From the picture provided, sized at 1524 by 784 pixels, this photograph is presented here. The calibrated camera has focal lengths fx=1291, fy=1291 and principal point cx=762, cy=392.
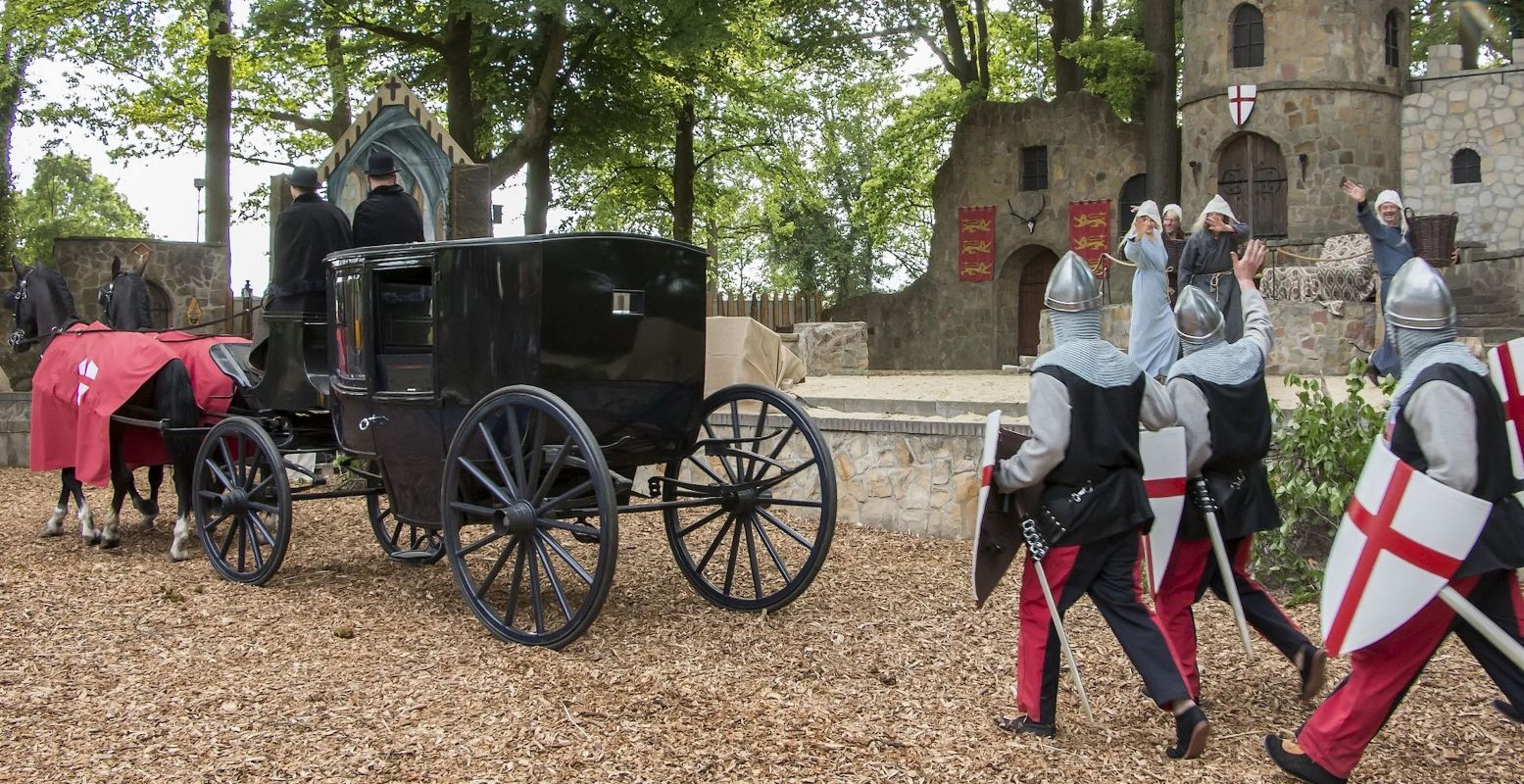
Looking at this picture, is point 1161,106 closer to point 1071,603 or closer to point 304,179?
point 304,179

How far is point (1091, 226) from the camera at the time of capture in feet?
84.4

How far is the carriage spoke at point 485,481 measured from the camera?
5.19m

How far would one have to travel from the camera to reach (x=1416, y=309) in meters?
3.69

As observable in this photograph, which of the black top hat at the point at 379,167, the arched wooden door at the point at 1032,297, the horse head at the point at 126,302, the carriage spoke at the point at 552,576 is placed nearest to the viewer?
the carriage spoke at the point at 552,576

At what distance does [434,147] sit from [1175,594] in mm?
8923

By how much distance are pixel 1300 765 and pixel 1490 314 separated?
18666mm

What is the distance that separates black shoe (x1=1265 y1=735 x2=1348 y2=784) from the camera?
360 centimetres

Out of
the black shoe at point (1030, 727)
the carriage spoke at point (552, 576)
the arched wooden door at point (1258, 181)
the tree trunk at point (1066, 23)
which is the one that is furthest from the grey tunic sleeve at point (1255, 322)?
the tree trunk at point (1066, 23)

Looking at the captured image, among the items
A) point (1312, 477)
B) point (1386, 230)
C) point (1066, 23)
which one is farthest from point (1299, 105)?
point (1312, 477)

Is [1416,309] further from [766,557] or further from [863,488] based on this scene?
[863,488]

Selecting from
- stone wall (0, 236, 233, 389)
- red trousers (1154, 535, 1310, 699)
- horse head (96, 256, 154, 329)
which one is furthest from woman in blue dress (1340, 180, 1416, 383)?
stone wall (0, 236, 233, 389)

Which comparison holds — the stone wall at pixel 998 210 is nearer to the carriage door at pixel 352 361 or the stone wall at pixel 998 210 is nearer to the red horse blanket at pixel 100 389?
the red horse blanket at pixel 100 389

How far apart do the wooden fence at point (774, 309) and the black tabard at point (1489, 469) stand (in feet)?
55.5

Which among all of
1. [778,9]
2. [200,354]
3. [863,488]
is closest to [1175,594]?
[863,488]
